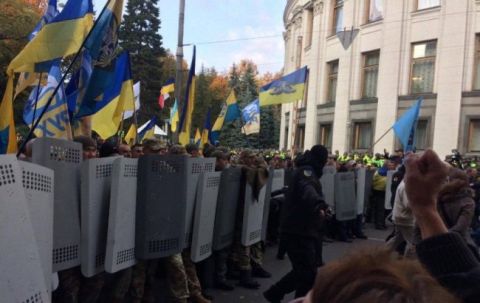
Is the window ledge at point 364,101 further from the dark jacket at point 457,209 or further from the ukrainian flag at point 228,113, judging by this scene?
the dark jacket at point 457,209

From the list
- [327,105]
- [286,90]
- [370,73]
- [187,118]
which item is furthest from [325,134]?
[187,118]

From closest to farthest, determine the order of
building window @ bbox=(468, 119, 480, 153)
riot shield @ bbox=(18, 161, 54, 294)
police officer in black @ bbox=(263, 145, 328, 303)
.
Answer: riot shield @ bbox=(18, 161, 54, 294) < police officer in black @ bbox=(263, 145, 328, 303) < building window @ bbox=(468, 119, 480, 153)

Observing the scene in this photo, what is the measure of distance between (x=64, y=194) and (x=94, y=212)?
39cm

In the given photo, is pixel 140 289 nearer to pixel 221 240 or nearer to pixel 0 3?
pixel 221 240

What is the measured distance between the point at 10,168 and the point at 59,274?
6.90 feet

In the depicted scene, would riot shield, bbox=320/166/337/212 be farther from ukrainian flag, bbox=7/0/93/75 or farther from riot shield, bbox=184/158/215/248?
ukrainian flag, bbox=7/0/93/75

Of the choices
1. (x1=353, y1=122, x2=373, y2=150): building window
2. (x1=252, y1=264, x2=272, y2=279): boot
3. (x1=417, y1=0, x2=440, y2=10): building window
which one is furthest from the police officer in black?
(x1=353, y1=122, x2=373, y2=150): building window

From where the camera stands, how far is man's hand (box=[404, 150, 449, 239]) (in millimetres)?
1934

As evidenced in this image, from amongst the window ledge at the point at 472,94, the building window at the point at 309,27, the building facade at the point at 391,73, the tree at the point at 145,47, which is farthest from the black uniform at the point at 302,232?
the tree at the point at 145,47

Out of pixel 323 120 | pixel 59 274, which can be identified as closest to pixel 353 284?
pixel 59 274

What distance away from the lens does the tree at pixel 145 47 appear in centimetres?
5197

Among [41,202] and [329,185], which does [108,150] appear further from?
[329,185]

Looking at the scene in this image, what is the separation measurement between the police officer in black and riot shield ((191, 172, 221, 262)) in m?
0.88

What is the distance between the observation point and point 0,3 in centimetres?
2098
